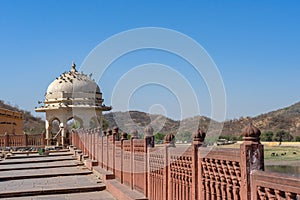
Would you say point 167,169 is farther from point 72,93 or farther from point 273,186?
point 72,93

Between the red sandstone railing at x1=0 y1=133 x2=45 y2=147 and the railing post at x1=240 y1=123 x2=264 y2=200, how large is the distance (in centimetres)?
3012

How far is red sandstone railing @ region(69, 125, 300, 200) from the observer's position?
3870mm

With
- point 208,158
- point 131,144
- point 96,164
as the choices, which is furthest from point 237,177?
point 96,164

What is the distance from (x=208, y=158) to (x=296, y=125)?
167ft

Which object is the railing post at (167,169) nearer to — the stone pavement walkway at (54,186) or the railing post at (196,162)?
the railing post at (196,162)

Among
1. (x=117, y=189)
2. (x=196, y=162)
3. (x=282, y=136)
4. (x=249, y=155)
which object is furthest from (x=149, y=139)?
(x=282, y=136)

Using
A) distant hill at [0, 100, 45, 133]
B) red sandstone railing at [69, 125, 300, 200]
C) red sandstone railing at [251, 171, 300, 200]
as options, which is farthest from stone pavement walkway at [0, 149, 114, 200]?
distant hill at [0, 100, 45, 133]

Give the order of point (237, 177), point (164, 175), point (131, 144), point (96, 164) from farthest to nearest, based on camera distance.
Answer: point (96, 164) < point (131, 144) < point (164, 175) < point (237, 177)

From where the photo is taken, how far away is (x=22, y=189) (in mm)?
12008

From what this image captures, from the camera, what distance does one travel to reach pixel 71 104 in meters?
33.3

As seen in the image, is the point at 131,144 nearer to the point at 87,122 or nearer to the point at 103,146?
the point at 103,146

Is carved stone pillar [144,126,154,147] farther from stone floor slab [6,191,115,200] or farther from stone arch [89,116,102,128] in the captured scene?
stone arch [89,116,102,128]

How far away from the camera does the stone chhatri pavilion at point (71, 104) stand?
1311 inches

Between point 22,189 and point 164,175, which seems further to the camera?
point 22,189
